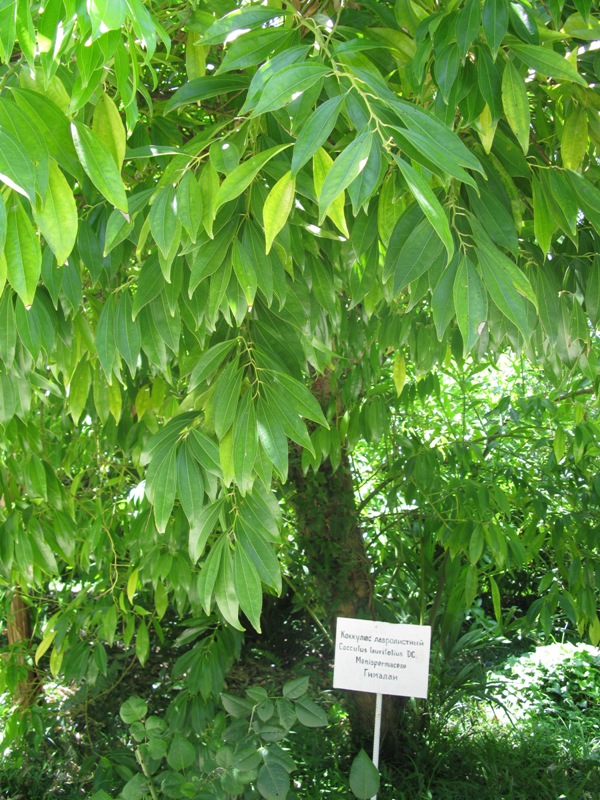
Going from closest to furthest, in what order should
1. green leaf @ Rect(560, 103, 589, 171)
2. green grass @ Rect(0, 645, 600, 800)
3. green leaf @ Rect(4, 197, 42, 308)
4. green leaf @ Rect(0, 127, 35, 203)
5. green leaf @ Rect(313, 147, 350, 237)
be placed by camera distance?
green leaf @ Rect(0, 127, 35, 203)
green leaf @ Rect(4, 197, 42, 308)
green leaf @ Rect(313, 147, 350, 237)
green leaf @ Rect(560, 103, 589, 171)
green grass @ Rect(0, 645, 600, 800)

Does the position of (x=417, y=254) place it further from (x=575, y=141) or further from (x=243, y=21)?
(x=575, y=141)

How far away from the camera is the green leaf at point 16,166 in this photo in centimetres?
62

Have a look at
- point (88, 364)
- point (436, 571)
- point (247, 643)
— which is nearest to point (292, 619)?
point (247, 643)

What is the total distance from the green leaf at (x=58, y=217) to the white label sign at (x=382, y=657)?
1.71 meters

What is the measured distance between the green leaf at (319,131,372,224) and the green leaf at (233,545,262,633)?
56 cm

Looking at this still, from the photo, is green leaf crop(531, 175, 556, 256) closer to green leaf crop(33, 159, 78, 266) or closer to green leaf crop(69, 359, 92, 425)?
green leaf crop(33, 159, 78, 266)

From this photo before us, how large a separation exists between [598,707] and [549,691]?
22cm

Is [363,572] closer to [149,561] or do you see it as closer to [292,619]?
[292,619]

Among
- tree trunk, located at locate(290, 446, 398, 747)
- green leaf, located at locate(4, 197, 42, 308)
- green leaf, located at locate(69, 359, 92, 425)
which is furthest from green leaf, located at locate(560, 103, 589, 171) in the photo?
tree trunk, located at locate(290, 446, 398, 747)

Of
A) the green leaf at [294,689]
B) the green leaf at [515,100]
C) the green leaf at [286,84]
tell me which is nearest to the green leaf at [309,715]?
the green leaf at [294,689]

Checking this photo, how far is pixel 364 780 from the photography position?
1.77 m

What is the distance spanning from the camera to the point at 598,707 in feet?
11.3

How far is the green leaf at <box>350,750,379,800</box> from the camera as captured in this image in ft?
5.75

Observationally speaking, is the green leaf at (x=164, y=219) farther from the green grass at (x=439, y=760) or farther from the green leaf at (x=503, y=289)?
the green grass at (x=439, y=760)
